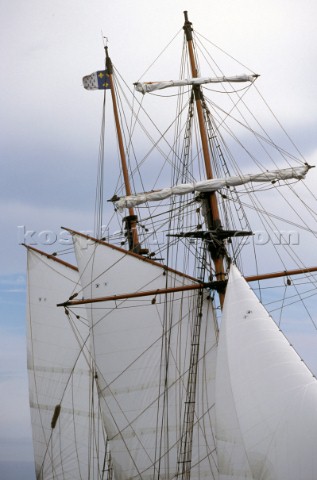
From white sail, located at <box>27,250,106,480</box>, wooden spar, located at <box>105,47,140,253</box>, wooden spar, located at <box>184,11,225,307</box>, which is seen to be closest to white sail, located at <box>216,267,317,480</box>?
wooden spar, located at <box>184,11,225,307</box>

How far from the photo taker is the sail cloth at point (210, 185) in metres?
42.4

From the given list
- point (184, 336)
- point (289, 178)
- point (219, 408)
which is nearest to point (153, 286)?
point (184, 336)

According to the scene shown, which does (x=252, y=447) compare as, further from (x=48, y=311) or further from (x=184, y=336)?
(x=48, y=311)

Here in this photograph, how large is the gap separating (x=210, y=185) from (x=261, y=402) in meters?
14.4

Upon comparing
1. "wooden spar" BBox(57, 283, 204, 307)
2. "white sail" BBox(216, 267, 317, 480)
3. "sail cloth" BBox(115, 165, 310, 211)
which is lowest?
"white sail" BBox(216, 267, 317, 480)

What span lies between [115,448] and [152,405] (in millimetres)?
2703

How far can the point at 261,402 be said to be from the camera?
3052 centimetres

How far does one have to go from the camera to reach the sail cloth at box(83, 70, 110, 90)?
166 ft

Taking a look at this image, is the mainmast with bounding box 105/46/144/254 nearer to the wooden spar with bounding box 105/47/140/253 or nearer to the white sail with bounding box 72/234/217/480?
the wooden spar with bounding box 105/47/140/253

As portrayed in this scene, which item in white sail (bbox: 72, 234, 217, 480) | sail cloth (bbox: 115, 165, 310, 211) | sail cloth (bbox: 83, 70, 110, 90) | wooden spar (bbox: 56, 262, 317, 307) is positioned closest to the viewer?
white sail (bbox: 72, 234, 217, 480)

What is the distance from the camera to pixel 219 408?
105 feet

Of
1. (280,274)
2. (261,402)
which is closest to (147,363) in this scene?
(280,274)

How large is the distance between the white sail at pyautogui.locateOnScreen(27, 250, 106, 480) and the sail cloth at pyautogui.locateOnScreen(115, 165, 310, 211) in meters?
6.42

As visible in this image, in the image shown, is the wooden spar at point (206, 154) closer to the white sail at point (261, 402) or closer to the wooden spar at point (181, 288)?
the wooden spar at point (181, 288)
